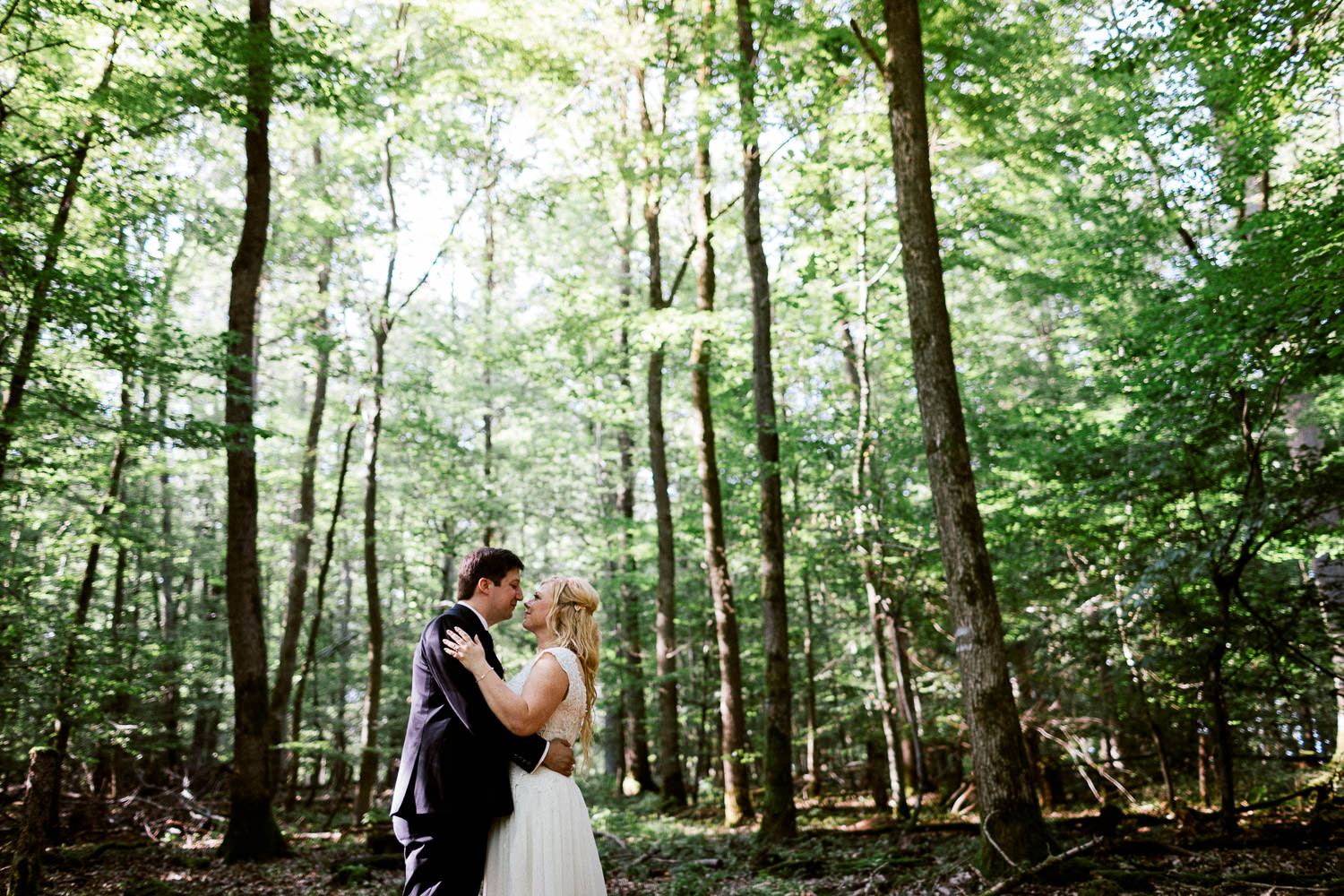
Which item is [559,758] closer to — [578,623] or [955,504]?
[578,623]

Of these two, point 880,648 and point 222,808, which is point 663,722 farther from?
point 222,808

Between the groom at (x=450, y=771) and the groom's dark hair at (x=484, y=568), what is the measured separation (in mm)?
164

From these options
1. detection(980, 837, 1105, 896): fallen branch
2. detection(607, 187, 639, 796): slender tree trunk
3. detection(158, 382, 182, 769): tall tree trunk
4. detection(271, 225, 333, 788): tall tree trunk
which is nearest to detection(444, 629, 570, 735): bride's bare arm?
detection(980, 837, 1105, 896): fallen branch

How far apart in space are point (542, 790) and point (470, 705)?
45cm

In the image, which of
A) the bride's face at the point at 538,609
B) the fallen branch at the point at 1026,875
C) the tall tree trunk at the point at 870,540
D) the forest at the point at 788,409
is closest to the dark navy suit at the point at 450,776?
the bride's face at the point at 538,609

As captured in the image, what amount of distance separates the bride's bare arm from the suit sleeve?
34 mm

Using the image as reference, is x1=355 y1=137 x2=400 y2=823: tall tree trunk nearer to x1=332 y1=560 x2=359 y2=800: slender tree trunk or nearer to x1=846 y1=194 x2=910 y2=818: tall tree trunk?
x1=332 y1=560 x2=359 y2=800: slender tree trunk

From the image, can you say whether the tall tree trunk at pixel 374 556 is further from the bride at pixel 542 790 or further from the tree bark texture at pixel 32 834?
the bride at pixel 542 790

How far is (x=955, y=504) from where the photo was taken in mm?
6168

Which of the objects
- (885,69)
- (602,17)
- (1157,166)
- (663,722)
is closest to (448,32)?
(602,17)

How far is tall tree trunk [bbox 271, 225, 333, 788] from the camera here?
14.5 m

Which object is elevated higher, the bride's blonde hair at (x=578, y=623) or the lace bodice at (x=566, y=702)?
the bride's blonde hair at (x=578, y=623)

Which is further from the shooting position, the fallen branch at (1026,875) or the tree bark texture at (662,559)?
the tree bark texture at (662,559)

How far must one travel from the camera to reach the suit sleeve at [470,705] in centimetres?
293
